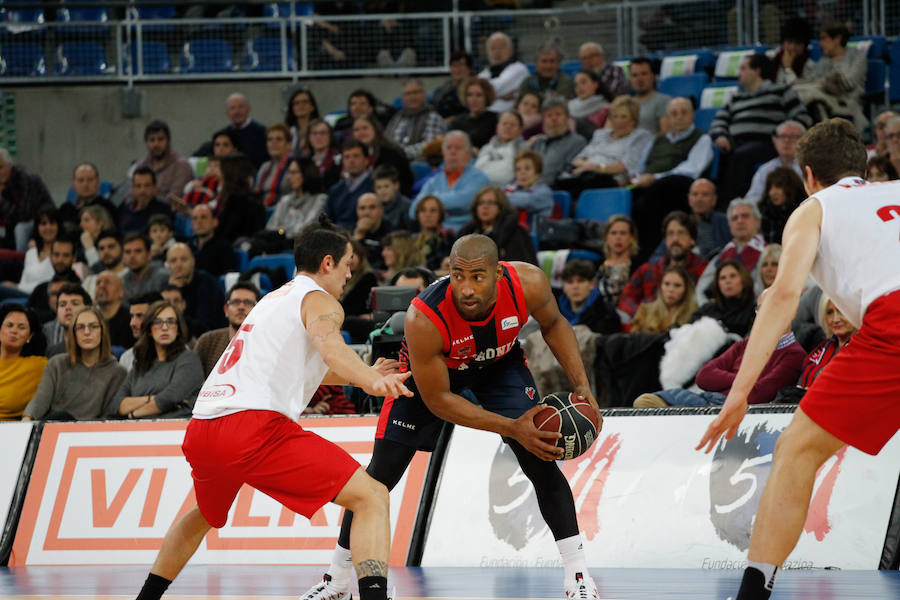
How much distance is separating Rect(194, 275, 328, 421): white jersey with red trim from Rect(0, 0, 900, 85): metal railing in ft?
37.2

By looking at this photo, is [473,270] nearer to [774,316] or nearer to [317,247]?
[317,247]

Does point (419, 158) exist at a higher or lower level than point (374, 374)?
higher

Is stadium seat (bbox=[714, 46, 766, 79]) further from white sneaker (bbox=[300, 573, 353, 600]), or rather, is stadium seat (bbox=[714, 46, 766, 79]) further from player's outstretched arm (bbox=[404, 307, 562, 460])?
white sneaker (bbox=[300, 573, 353, 600])

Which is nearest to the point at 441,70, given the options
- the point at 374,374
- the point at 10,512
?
the point at 10,512

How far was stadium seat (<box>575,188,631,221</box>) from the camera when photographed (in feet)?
40.0

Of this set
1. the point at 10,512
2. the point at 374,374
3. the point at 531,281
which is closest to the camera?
the point at 374,374

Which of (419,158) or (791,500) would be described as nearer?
(791,500)

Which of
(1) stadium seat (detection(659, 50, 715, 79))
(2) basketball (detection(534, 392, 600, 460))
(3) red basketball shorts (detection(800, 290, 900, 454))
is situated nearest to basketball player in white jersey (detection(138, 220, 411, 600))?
(2) basketball (detection(534, 392, 600, 460))

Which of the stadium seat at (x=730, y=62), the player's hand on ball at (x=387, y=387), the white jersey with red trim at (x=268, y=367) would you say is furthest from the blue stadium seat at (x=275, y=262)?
the player's hand on ball at (x=387, y=387)

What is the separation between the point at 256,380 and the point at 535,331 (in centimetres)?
491

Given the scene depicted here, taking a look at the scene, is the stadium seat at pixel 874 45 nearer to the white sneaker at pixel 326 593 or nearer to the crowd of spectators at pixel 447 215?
the crowd of spectators at pixel 447 215

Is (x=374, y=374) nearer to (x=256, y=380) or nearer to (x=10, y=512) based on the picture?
(x=256, y=380)

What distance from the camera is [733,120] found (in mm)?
12773

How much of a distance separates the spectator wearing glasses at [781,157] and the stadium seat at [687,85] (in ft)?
8.77
